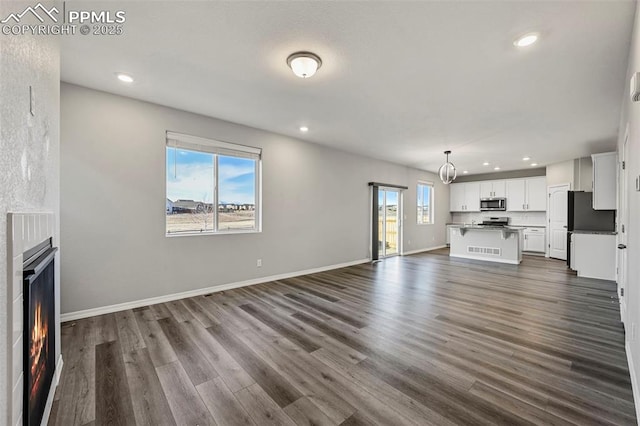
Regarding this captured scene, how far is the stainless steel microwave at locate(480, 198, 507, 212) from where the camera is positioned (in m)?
8.77

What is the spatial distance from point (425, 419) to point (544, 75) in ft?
11.3

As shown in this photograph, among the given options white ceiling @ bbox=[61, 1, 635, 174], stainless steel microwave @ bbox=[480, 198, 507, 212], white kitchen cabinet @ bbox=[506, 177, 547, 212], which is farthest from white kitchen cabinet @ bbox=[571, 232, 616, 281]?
stainless steel microwave @ bbox=[480, 198, 507, 212]

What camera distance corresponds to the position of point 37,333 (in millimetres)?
1317

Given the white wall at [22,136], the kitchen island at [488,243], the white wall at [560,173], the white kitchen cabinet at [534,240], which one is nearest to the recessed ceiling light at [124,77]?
the white wall at [22,136]

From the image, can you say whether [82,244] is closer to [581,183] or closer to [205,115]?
[205,115]

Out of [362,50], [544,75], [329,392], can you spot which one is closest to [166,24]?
[362,50]

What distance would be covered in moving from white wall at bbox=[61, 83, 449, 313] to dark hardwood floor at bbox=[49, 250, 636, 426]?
1.39ft

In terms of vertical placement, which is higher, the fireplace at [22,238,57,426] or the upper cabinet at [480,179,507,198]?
the upper cabinet at [480,179,507,198]

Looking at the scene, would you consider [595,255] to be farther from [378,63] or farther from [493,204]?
[378,63]

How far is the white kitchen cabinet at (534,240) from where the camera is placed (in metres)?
8.01

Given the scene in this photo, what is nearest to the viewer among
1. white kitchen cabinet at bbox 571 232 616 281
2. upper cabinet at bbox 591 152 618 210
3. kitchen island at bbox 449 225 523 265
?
upper cabinet at bbox 591 152 618 210

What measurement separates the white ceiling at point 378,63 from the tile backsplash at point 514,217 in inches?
172

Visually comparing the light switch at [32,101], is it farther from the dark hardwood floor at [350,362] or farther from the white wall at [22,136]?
the dark hardwood floor at [350,362]

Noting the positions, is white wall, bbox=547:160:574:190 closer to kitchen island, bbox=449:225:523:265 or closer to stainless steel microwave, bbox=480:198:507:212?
stainless steel microwave, bbox=480:198:507:212
